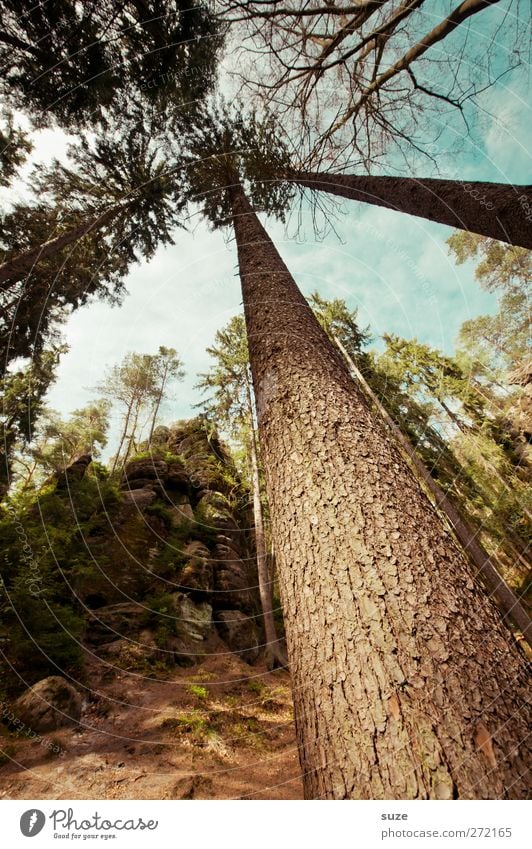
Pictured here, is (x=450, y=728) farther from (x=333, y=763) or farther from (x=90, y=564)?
(x=90, y=564)

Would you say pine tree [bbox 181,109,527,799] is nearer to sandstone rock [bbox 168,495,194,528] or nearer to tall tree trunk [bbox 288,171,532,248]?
tall tree trunk [bbox 288,171,532,248]

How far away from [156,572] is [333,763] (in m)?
11.3

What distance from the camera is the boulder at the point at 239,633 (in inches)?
424

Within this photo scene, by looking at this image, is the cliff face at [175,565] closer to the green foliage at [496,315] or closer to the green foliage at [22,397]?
the green foliage at [22,397]

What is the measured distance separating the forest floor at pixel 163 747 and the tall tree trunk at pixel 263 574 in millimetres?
1901

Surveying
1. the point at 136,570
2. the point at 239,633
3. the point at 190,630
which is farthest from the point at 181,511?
the point at 239,633

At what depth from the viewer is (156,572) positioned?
36.2 feet

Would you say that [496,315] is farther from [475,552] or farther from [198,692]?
[198,692]

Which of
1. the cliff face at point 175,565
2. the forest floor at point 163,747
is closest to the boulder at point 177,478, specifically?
the cliff face at point 175,565

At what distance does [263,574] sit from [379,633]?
10.9 meters

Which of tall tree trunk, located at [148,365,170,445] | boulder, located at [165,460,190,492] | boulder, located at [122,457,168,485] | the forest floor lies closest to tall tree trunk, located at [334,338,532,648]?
the forest floor

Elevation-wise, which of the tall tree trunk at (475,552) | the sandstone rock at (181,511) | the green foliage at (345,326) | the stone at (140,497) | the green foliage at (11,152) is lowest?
the tall tree trunk at (475,552)

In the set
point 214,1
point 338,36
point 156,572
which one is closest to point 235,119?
point 214,1

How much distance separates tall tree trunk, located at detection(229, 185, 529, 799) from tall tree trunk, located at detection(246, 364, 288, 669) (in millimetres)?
9370
